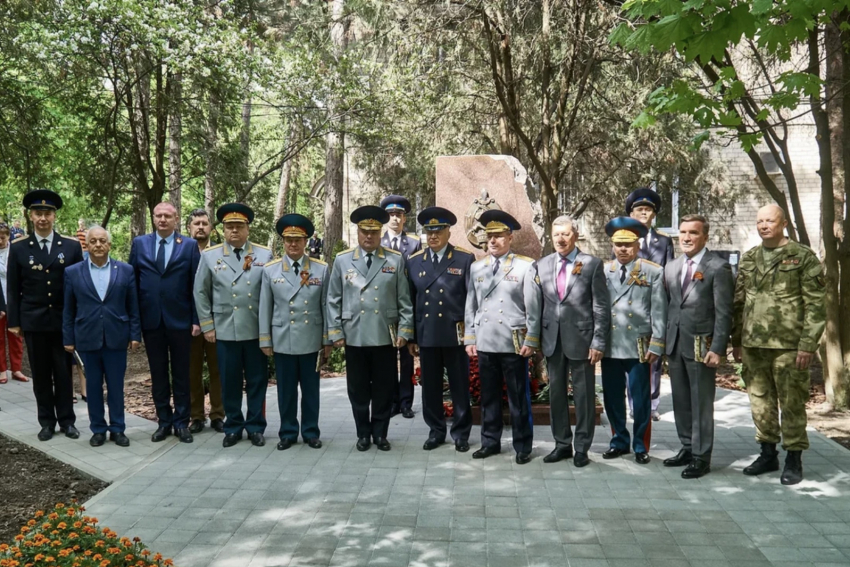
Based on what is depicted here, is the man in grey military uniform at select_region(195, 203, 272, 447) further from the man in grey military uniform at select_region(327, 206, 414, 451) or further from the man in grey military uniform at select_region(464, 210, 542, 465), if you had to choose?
the man in grey military uniform at select_region(464, 210, 542, 465)

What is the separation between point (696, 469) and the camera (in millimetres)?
5859

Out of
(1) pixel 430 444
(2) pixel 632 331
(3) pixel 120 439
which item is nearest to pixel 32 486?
(3) pixel 120 439

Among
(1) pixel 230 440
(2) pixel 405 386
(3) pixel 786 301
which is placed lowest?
(1) pixel 230 440

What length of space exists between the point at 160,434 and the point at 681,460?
4.57m

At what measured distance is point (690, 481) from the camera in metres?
5.78

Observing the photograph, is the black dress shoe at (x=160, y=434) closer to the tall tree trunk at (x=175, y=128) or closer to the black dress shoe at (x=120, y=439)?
the black dress shoe at (x=120, y=439)

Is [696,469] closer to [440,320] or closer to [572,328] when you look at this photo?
[572,328]

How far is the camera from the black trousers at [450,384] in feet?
21.9

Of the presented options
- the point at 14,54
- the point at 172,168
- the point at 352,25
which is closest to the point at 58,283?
the point at 14,54

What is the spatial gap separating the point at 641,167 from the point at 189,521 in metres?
14.5

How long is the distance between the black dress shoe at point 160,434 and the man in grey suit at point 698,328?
4.53 m

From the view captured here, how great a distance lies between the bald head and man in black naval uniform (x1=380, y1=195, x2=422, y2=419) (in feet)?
11.5

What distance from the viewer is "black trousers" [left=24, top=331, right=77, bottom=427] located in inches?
278

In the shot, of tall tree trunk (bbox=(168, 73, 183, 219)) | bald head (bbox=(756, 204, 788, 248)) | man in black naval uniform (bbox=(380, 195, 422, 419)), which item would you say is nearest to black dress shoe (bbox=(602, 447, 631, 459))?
bald head (bbox=(756, 204, 788, 248))
